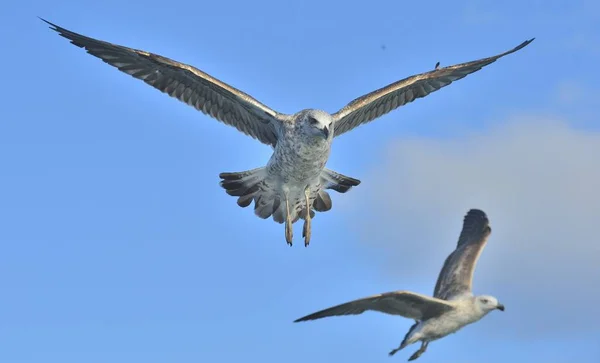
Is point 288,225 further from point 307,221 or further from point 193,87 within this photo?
point 193,87

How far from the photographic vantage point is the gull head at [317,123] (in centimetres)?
1563

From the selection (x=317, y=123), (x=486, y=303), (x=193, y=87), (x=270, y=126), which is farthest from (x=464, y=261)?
(x=193, y=87)

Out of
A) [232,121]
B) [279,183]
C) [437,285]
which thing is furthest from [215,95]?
[437,285]

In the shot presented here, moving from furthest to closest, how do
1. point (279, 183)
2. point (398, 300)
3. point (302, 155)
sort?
point (279, 183), point (302, 155), point (398, 300)

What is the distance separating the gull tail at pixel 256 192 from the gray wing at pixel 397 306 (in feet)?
11.2

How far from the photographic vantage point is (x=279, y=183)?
1723 centimetres

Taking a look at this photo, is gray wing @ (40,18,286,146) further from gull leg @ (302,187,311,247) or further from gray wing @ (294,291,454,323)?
gray wing @ (294,291,454,323)

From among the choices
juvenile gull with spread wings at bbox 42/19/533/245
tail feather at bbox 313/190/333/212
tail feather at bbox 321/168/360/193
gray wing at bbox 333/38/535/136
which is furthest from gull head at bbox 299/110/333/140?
tail feather at bbox 313/190/333/212

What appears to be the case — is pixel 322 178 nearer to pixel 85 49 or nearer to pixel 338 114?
pixel 338 114

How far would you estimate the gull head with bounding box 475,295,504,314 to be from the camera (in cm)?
1501

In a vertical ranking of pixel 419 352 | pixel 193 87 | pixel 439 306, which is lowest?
pixel 419 352

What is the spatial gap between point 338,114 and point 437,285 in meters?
3.12

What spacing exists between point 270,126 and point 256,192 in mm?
1103

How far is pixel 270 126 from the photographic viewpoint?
17.4 metres
